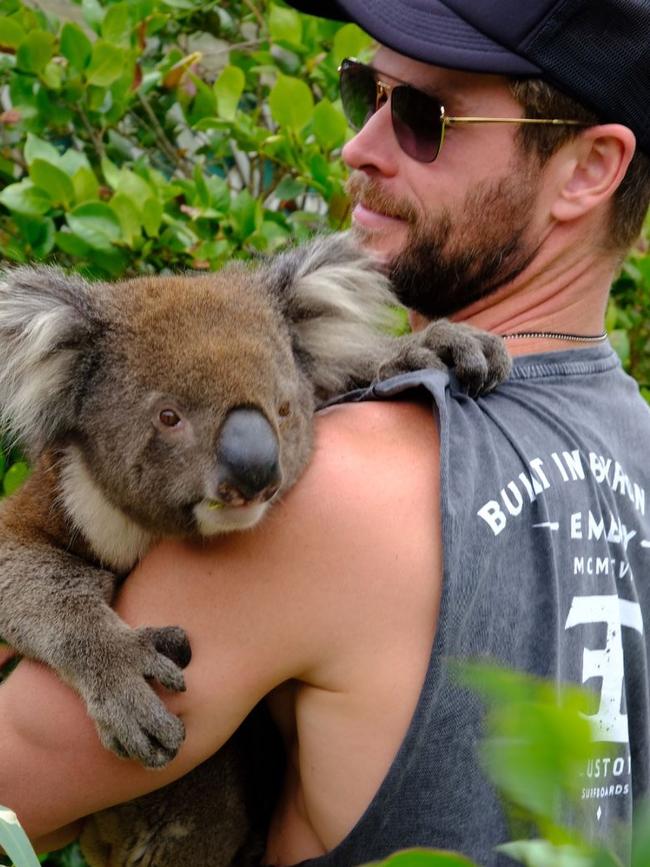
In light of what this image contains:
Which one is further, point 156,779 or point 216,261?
point 216,261

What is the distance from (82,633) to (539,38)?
3.97ft

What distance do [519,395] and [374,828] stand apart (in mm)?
719

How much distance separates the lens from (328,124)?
279 cm

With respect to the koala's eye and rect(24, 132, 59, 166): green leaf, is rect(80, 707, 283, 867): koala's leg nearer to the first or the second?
the koala's eye

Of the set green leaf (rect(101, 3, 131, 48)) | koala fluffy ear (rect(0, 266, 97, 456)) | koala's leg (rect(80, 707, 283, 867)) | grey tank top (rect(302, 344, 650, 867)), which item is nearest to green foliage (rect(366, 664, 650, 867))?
grey tank top (rect(302, 344, 650, 867))

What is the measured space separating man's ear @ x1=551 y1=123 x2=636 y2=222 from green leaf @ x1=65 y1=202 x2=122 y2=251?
41.1 inches

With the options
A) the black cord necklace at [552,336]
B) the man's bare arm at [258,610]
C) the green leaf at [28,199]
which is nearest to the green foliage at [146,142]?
the green leaf at [28,199]

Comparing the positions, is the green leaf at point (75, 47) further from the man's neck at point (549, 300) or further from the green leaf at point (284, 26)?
the man's neck at point (549, 300)

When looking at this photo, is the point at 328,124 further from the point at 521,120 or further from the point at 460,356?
the point at 460,356

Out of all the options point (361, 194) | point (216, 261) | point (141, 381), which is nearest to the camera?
point (141, 381)

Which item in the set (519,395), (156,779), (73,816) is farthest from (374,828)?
(519,395)

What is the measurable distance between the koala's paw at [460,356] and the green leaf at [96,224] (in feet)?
2.97

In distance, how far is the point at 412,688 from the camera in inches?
58.6

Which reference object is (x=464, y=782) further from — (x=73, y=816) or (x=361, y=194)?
(x=361, y=194)
